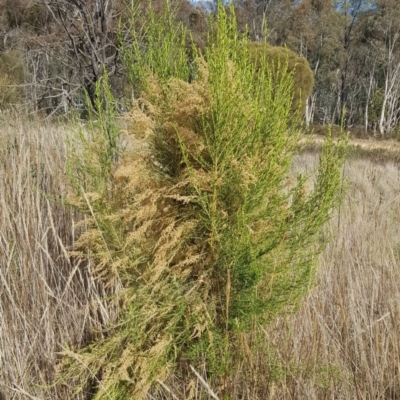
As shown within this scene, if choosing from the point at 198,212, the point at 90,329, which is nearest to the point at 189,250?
the point at 198,212

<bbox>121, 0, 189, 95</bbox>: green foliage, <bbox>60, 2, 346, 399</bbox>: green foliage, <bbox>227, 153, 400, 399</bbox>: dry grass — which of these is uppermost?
<bbox>121, 0, 189, 95</bbox>: green foliage

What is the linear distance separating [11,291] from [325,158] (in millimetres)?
1198

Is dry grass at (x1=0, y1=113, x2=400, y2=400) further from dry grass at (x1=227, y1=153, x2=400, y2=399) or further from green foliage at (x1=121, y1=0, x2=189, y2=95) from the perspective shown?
green foliage at (x1=121, y1=0, x2=189, y2=95)

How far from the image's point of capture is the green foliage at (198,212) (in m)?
1.17

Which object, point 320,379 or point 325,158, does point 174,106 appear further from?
point 320,379

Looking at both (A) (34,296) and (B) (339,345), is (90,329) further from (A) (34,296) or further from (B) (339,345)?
(B) (339,345)

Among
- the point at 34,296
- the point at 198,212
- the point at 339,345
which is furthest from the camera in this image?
the point at 339,345

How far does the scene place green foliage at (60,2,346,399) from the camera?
1175mm

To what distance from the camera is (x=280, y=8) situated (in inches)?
877

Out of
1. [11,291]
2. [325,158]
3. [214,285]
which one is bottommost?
[11,291]

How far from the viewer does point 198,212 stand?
1.23 metres

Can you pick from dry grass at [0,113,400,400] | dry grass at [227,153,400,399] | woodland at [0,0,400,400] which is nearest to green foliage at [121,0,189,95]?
woodland at [0,0,400,400]

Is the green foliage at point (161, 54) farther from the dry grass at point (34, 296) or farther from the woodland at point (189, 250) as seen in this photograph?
the dry grass at point (34, 296)

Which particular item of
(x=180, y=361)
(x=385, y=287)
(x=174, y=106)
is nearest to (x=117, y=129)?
(x=174, y=106)
